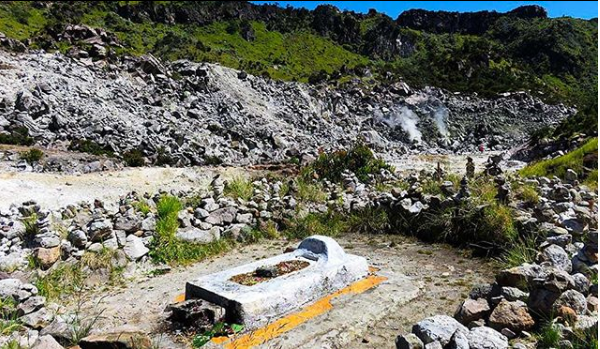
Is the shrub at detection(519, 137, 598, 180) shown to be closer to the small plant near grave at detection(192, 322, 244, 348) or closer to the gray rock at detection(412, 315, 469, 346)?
the gray rock at detection(412, 315, 469, 346)

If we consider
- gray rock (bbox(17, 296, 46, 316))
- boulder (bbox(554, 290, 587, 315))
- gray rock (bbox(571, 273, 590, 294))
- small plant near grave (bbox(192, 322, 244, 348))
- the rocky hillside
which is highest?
the rocky hillside

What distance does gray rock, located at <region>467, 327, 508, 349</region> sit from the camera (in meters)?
3.65

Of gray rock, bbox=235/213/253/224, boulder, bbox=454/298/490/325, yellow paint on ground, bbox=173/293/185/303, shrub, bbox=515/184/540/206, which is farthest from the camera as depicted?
gray rock, bbox=235/213/253/224

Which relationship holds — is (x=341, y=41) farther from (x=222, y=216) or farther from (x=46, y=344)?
(x=46, y=344)

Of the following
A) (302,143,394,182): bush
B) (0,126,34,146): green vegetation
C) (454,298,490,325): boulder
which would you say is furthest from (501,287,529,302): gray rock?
(0,126,34,146): green vegetation

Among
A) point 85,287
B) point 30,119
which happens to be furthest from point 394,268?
point 30,119

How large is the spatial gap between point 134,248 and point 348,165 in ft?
27.6

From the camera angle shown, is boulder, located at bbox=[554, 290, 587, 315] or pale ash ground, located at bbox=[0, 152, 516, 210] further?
pale ash ground, located at bbox=[0, 152, 516, 210]

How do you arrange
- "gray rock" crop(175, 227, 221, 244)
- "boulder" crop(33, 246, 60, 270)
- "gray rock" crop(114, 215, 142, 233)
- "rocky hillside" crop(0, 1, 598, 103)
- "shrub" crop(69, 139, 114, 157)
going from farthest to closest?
"rocky hillside" crop(0, 1, 598, 103)
"shrub" crop(69, 139, 114, 157)
"gray rock" crop(175, 227, 221, 244)
"gray rock" crop(114, 215, 142, 233)
"boulder" crop(33, 246, 60, 270)

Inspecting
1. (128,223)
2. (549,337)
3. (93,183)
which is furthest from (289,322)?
(93,183)

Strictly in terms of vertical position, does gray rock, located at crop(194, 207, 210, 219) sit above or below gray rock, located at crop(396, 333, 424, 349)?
above

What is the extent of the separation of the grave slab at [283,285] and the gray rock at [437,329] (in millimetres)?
1683

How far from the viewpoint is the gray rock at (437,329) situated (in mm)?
3818

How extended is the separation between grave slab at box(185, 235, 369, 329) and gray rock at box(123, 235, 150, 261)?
86.8 inches
